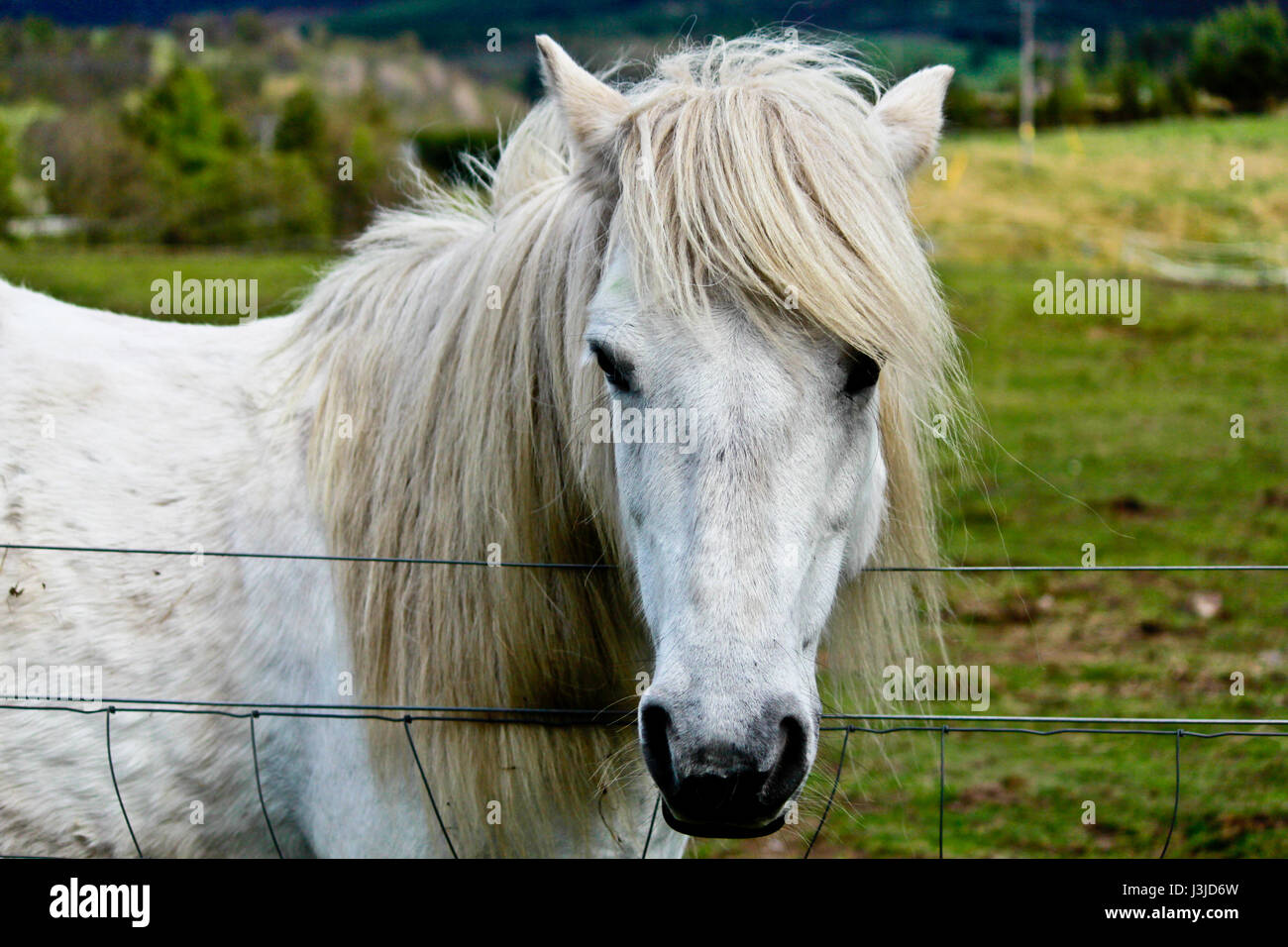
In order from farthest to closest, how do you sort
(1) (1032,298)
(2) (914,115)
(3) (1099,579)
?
(1) (1032,298), (3) (1099,579), (2) (914,115)

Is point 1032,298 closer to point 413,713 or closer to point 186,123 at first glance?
point 413,713

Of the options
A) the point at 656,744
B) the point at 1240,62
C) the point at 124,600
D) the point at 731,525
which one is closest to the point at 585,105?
the point at 731,525

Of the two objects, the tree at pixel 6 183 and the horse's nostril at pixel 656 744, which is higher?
the tree at pixel 6 183

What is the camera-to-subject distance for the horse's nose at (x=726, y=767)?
1.75 meters

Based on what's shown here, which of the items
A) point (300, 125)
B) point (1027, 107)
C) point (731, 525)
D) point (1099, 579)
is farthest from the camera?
point (1027, 107)

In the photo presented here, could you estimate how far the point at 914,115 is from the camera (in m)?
2.45

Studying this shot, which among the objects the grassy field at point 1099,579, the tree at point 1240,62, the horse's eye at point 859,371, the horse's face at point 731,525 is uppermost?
the tree at point 1240,62

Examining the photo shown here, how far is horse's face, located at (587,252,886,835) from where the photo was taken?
1.78 metres

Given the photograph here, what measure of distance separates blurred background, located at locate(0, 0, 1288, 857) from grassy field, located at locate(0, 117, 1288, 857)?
0.09 feet

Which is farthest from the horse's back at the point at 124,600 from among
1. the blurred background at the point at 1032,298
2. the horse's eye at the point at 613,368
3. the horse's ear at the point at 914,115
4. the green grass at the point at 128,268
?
the green grass at the point at 128,268

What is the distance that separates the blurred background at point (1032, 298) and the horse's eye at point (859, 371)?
494mm

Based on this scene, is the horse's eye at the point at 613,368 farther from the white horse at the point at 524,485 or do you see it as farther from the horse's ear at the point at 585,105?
the horse's ear at the point at 585,105

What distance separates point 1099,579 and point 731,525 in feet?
23.2
